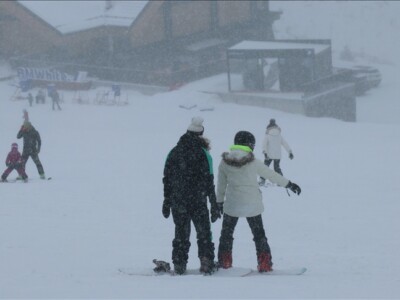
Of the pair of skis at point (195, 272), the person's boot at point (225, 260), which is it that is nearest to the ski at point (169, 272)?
the pair of skis at point (195, 272)

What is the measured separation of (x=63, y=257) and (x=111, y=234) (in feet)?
6.04

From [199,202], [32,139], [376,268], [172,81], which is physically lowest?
[376,268]

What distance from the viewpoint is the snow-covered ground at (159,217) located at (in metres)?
7.52

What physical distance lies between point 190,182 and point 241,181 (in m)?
0.55

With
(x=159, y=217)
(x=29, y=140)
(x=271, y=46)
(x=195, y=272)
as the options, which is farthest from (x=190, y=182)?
(x=271, y=46)

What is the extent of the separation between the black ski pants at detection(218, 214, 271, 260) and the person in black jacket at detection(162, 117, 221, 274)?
1.06 feet

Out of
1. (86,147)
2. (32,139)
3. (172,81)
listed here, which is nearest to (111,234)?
(32,139)

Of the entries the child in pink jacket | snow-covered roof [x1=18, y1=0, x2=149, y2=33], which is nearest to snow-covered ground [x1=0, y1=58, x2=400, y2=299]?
the child in pink jacket

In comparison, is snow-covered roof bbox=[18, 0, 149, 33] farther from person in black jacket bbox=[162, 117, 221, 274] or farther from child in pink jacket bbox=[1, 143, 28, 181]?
person in black jacket bbox=[162, 117, 221, 274]

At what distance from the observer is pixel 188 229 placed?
7.95 m

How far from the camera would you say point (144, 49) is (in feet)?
135

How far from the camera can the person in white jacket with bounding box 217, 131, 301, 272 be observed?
7.80 meters

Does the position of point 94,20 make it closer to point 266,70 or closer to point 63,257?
point 266,70

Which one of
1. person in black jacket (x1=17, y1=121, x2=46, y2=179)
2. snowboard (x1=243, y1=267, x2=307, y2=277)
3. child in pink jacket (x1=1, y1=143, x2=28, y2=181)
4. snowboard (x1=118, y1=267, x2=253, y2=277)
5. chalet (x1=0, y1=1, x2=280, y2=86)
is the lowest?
snowboard (x1=243, y1=267, x2=307, y2=277)
